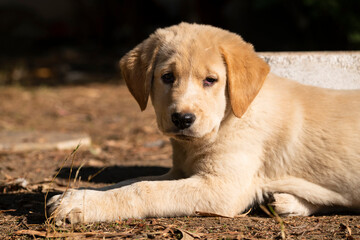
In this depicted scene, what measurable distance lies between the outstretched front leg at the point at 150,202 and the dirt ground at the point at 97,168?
65 millimetres

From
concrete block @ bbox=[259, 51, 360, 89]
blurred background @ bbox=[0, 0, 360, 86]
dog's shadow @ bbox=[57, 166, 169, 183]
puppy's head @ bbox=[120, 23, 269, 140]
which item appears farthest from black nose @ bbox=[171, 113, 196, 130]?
blurred background @ bbox=[0, 0, 360, 86]

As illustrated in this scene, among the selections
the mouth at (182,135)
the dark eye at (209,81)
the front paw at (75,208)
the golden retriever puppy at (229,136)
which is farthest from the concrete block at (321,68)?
the front paw at (75,208)

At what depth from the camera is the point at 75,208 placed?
144 inches

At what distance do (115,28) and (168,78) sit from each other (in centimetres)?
1194

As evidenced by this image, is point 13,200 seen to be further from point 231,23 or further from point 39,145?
point 231,23

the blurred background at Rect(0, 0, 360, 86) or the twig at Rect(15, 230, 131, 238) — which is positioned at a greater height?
the blurred background at Rect(0, 0, 360, 86)

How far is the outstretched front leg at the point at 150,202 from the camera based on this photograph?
366 centimetres

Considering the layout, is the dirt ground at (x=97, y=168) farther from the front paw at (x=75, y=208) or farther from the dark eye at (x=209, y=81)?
the dark eye at (x=209, y=81)

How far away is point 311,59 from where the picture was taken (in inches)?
212

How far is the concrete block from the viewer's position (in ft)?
17.5

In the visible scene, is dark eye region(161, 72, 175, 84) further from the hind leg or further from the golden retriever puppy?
the hind leg

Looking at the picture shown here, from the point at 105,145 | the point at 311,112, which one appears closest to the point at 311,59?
the point at 311,112

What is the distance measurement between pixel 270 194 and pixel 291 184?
186mm

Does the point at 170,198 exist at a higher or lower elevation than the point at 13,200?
higher
